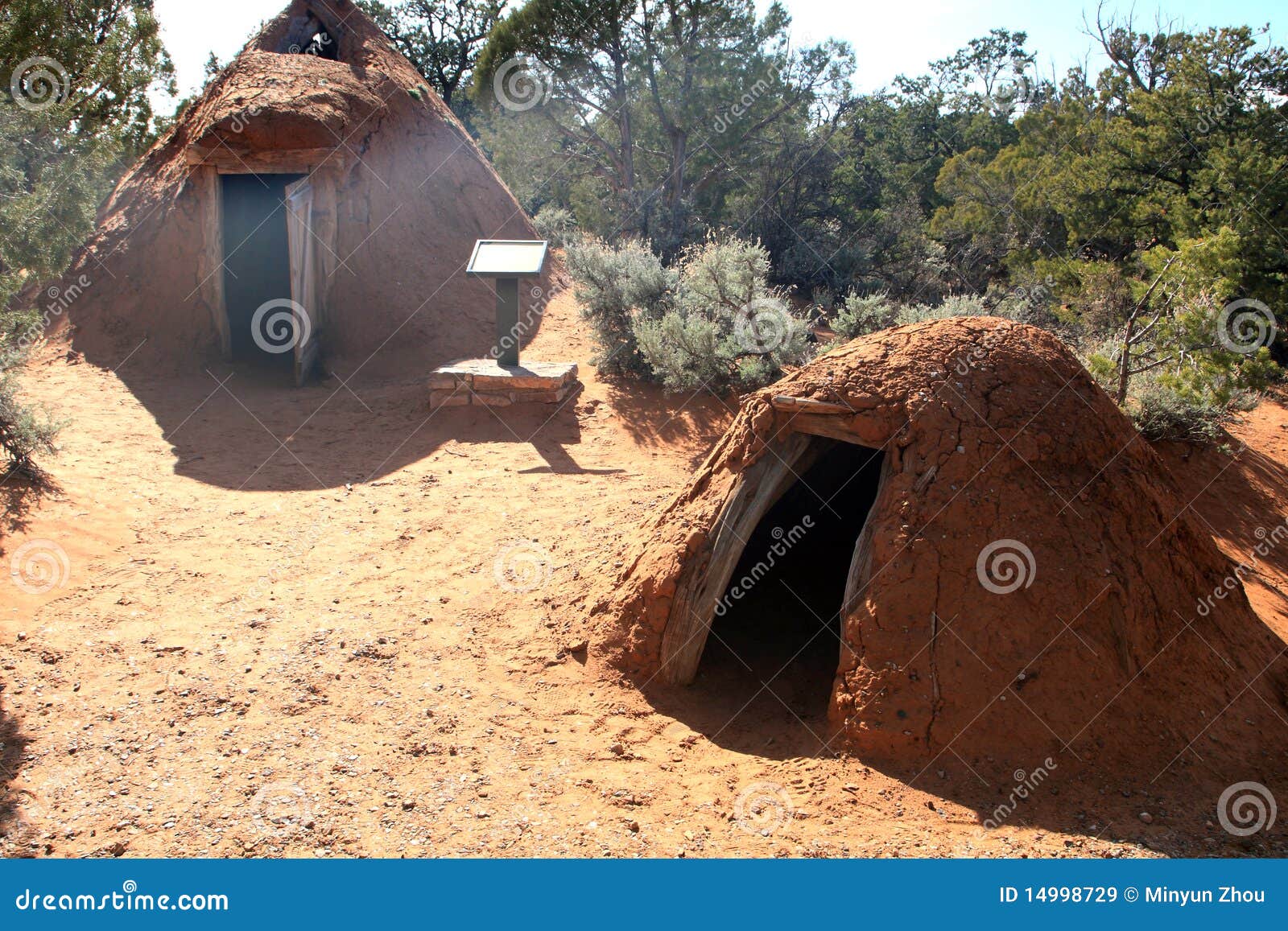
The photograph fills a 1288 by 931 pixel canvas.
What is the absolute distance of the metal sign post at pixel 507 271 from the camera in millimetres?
9539

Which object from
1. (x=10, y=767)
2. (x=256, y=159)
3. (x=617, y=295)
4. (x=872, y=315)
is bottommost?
(x=10, y=767)

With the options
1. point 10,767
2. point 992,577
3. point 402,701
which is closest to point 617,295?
point 402,701

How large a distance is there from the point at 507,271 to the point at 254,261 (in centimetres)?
358

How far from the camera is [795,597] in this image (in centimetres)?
585

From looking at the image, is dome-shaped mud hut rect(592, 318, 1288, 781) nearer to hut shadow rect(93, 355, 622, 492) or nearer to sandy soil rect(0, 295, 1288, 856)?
sandy soil rect(0, 295, 1288, 856)

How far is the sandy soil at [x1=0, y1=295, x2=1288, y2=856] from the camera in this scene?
3666 mm

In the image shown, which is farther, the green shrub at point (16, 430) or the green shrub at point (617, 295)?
the green shrub at point (617, 295)

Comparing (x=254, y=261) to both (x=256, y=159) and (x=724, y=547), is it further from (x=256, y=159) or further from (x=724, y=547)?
(x=724, y=547)

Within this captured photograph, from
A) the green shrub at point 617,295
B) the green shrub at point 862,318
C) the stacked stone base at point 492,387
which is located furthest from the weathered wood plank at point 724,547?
the green shrub at point 862,318

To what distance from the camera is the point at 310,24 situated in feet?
40.6

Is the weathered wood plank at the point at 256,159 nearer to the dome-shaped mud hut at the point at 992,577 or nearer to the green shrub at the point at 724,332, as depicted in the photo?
the green shrub at the point at 724,332

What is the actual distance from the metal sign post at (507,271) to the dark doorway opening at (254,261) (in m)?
2.47

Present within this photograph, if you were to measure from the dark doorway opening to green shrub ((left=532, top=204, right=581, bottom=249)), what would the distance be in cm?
483

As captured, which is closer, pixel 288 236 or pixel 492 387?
pixel 492 387
